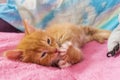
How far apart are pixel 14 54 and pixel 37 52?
0.37 feet

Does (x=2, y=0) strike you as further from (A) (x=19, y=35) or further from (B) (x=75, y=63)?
(B) (x=75, y=63)

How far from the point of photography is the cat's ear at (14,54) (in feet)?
4.14

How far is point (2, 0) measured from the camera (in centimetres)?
204

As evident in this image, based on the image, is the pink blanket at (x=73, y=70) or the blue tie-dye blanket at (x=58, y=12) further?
the blue tie-dye blanket at (x=58, y=12)

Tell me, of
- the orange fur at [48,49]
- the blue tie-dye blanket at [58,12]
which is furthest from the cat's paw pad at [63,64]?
the blue tie-dye blanket at [58,12]

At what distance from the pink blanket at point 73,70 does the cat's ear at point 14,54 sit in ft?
0.09

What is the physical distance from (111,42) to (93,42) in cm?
27

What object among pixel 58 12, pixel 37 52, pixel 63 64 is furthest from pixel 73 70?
pixel 58 12

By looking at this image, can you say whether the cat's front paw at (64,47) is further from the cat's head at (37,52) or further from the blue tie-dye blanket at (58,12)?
the blue tie-dye blanket at (58,12)

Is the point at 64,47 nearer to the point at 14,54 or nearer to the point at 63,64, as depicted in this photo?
the point at 63,64

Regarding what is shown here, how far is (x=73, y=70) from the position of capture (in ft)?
4.07

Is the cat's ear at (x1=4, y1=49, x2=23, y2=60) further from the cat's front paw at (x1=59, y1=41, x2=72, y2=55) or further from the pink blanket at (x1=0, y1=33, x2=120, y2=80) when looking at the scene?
the cat's front paw at (x1=59, y1=41, x2=72, y2=55)

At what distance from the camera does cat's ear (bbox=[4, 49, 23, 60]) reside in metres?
1.26

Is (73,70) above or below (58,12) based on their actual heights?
below
